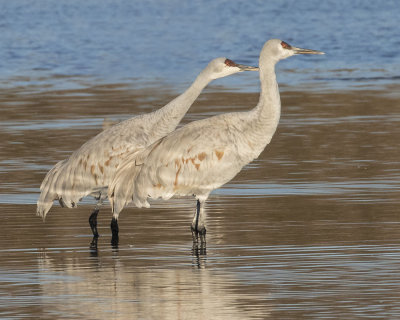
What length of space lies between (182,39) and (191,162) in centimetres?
2670

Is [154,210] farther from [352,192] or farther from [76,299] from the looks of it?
[76,299]

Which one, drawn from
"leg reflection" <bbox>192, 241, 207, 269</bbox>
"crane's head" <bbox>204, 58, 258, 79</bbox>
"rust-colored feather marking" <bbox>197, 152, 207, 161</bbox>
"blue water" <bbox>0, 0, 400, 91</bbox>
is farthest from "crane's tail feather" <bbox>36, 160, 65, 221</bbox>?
"blue water" <bbox>0, 0, 400, 91</bbox>

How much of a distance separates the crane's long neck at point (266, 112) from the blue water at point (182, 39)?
12.0 meters

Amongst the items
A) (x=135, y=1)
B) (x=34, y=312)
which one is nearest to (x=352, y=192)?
(x=34, y=312)

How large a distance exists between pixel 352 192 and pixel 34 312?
18.7 ft

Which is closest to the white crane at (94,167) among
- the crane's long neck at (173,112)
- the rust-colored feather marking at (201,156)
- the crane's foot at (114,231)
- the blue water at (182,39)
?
the crane's long neck at (173,112)

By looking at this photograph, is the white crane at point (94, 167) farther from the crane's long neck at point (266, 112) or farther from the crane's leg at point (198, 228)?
the crane's long neck at point (266, 112)

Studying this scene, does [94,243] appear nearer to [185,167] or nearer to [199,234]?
[199,234]

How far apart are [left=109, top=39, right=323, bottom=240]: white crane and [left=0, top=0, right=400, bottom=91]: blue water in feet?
41.2

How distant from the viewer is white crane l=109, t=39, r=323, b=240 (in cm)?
1286

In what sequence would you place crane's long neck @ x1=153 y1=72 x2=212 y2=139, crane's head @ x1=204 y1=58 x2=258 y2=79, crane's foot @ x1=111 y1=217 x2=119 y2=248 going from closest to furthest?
crane's foot @ x1=111 y1=217 x2=119 y2=248 < crane's long neck @ x1=153 y1=72 x2=212 y2=139 < crane's head @ x1=204 y1=58 x2=258 y2=79

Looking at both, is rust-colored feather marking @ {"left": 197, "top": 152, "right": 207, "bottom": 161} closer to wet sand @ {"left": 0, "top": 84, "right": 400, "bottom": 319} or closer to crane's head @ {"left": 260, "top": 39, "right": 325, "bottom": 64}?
wet sand @ {"left": 0, "top": 84, "right": 400, "bottom": 319}

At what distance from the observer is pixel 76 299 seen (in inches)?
399

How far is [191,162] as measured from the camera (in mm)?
12914
